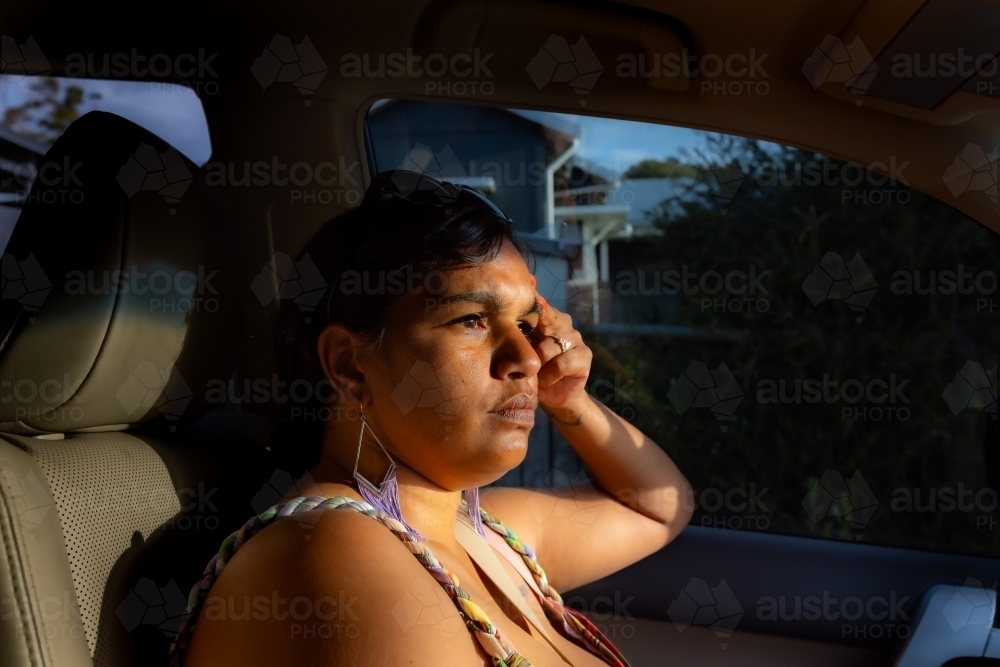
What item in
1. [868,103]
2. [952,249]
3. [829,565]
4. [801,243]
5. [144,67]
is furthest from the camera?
[801,243]

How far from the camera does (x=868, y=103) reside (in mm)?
1577

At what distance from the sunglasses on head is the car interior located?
210 millimetres

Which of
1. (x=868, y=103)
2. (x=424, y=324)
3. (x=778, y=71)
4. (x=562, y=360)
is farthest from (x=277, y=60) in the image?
(x=868, y=103)

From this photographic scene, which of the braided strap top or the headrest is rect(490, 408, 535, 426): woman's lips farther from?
the headrest

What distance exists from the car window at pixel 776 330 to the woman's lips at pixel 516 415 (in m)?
1.31

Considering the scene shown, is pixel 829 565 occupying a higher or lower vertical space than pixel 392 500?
lower

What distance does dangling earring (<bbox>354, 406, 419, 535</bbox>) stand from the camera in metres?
1.46

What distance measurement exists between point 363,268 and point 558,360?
460 millimetres

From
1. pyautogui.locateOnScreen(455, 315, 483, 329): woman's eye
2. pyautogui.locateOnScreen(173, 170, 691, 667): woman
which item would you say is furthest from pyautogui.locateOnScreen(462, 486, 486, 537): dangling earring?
pyautogui.locateOnScreen(455, 315, 483, 329): woman's eye

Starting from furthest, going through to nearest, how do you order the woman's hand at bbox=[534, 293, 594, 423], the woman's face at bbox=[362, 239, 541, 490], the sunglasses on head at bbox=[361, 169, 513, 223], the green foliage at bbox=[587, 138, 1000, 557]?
1. the green foliage at bbox=[587, 138, 1000, 557]
2. the woman's hand at bbox=[534, 293, 594, 423]
3. the sunglasses on head at bbox=[361, 169, 513, 223]
4. the woman's face at bbox=[362, 239, 541, 490]

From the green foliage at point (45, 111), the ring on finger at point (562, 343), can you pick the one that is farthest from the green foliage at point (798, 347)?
the green foliage at point (45, 111)

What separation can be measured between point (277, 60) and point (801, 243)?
7.26ft

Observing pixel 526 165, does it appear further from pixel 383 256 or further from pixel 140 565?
pixel 140 565

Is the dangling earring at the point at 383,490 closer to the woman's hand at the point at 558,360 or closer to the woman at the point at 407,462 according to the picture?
the woman at the point at 407,462
